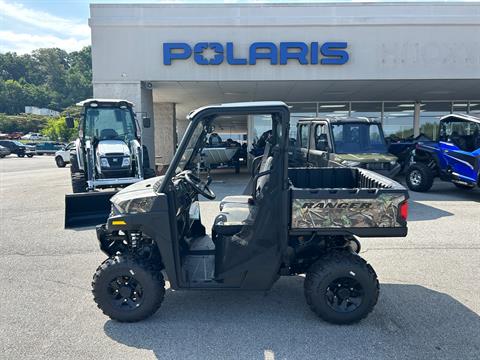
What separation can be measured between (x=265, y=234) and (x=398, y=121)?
55.6 ft

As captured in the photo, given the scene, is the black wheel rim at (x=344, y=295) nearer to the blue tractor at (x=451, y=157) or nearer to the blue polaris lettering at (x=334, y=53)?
the blue tractor at (x=451, y=157)

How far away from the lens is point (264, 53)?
11.5 m

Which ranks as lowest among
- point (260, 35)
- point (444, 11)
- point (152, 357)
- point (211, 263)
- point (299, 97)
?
point (152, 357)

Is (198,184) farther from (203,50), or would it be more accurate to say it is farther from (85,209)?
(203,50)

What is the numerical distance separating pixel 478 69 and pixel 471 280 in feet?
33.0

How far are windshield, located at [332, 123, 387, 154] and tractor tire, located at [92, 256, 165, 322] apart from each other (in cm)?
634

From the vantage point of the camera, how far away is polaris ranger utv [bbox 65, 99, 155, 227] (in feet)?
30.6

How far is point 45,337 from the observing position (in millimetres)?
3154

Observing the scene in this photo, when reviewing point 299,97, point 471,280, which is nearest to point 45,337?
point 471,280

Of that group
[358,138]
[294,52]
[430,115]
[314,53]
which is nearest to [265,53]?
[294,52]

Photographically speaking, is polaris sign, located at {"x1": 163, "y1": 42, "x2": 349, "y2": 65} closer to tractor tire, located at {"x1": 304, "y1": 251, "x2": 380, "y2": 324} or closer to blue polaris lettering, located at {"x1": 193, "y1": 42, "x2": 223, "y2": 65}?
blue polaris lettering, located at {"x1": 193, "y1": 42, "x2": 223, "y2": 65}

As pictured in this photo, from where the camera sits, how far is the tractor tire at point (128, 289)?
3.30m

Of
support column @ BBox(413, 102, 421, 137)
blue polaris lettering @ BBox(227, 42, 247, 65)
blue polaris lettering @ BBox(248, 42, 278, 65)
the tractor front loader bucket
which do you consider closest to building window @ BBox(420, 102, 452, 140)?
support column @ BBox(413, 102, 421, 137)

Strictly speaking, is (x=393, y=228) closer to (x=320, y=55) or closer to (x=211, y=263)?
(x=211, y=263)
